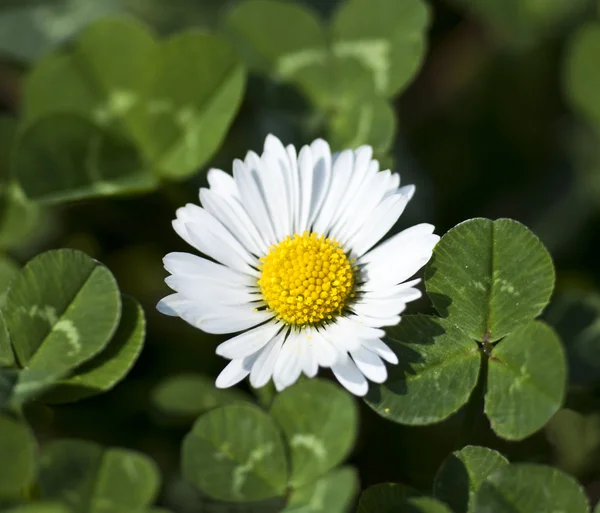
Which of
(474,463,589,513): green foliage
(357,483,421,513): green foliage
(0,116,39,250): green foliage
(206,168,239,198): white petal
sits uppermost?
(206,168,239,198): white petal

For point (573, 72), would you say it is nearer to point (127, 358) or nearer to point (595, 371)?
point (595, 371)

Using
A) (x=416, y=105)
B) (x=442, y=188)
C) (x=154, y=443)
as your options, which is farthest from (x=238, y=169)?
(x=416, y=105)

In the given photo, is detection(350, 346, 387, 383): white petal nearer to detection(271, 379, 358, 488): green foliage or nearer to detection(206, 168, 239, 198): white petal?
detection(271, 379, 358, 488): green foliage

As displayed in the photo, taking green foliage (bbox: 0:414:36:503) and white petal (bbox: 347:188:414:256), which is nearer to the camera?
green foliage (bbox: 0:414:36:503)

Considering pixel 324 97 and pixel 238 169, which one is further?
pixel 324 97

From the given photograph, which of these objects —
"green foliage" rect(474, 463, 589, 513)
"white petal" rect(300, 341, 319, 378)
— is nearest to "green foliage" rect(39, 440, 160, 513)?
"white petal" rect(300, 341, 319, 378)

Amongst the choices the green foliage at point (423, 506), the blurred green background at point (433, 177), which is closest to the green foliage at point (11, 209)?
the blurred green background at point (433, 177)
